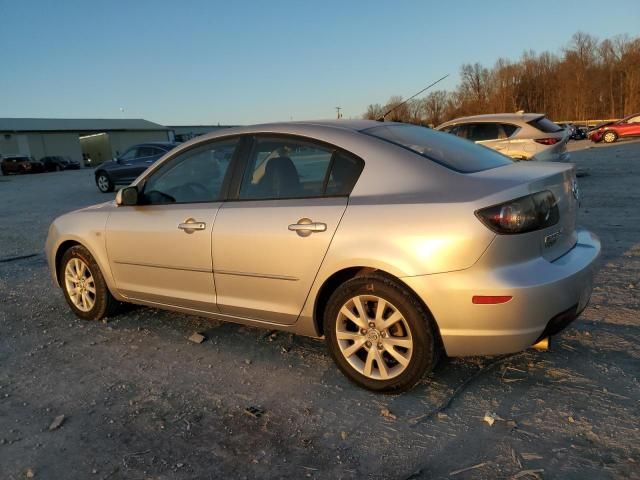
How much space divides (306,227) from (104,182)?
654 inches

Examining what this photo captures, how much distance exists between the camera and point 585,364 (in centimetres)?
329

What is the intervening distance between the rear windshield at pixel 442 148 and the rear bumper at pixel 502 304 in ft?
2.33

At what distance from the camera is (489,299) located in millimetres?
2705

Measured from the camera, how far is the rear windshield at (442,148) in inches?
127

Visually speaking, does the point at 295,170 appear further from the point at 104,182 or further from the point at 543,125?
the point at 104,182

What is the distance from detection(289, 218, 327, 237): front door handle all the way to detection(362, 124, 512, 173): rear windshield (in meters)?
0.71

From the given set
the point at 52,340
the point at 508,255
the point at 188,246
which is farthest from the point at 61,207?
the point at 508,255

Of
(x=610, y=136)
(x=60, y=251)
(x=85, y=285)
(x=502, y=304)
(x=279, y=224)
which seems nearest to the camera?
(x=502, y=304)

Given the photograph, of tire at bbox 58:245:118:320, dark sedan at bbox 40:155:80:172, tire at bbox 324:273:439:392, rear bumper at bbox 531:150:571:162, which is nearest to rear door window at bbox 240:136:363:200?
tire at bbox 324:273:439:392

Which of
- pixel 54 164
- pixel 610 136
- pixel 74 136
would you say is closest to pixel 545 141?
pixel 610 136

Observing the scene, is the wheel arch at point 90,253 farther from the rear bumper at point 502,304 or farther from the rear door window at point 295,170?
the rear bumper at point 502,304

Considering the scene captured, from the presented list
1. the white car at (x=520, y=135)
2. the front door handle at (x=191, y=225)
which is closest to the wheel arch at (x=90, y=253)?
the front door handle at (x=191, y=225)

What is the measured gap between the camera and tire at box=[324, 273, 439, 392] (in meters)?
2.91

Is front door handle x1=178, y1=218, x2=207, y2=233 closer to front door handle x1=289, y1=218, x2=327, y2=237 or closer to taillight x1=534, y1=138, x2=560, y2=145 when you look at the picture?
front door handle x1=289, y1=218, x2=327, y2=237
